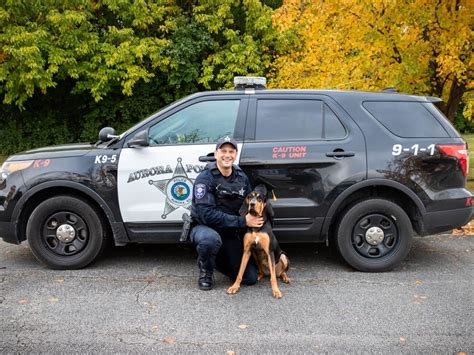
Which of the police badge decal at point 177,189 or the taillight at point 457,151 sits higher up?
the taillight at point 457,151

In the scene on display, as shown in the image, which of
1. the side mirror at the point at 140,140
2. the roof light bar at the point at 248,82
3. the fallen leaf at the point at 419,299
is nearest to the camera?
the fallen leaf at the point at 419,299

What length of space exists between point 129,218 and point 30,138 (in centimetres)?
1360

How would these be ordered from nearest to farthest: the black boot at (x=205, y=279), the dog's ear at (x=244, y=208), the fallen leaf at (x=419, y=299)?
1. the fallen leaf at (x=419, y=299)
2. the dog's ear at (x=244, y=208)
3. the black boot at (x=205, y=279)

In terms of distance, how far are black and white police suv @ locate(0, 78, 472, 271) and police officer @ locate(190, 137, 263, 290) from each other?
1.10 ft

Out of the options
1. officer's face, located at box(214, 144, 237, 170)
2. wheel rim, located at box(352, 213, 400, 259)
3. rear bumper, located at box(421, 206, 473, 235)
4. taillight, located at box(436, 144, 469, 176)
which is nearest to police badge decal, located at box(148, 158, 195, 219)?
officer's face, located at box(214, 144, 237, 170)

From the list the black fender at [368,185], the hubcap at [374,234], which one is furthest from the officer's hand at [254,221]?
the hubcap at [374,234]

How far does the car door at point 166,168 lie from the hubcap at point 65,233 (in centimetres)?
57

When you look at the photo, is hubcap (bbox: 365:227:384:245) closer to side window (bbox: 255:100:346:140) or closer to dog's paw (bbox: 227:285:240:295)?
side window (bbox: 255:100:346:140)

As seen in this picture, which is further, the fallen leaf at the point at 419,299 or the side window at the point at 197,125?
the side window at the point at 197,125

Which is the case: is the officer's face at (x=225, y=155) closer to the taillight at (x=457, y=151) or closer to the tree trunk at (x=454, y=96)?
the taillight at (x=457, y=151)

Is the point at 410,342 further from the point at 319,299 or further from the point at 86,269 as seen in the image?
the point at 86,269

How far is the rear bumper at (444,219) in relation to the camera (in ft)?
15.8

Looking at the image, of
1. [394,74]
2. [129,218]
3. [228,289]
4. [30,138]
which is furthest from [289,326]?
[30,138]

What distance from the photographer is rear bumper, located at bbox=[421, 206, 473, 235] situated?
4.81 m
